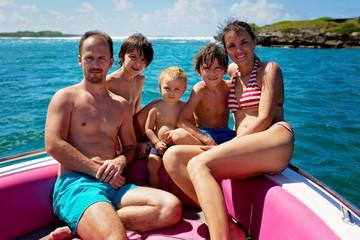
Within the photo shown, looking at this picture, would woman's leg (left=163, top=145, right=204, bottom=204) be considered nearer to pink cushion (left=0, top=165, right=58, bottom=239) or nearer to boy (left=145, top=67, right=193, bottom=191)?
boy (left=145, top=67, right=193, bottom=191)

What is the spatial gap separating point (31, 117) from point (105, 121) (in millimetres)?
5999

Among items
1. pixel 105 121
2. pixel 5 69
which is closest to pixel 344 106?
pixel 105 121

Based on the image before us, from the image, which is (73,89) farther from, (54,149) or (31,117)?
(31,117)

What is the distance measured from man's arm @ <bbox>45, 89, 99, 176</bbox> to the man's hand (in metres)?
0.04

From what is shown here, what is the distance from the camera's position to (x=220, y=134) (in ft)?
8.54

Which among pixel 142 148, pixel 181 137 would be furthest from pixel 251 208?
pixel 142 148

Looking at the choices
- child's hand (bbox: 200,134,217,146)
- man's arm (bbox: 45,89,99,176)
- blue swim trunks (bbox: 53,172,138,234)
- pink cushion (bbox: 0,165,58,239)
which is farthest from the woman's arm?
pink cushion (bbox: 0,165,58,239)

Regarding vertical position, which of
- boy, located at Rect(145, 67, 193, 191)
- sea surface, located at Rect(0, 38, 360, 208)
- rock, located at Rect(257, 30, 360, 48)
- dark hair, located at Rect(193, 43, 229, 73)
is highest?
rock, located at Rect(257, 30, 360, 48)

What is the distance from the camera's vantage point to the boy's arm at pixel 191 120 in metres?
2.46

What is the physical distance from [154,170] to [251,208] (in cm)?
80

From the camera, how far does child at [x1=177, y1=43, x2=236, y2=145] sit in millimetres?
2508

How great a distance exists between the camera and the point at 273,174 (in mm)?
1953

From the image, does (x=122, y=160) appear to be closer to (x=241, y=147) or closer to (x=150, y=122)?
(x=150, y=122)

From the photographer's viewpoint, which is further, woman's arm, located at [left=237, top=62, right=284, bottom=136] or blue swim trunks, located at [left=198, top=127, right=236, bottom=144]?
blue swim trunks, located at [left=198, top=127, right=236, bottom=144]
